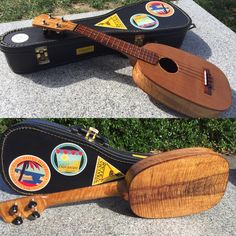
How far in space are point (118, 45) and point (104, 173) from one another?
57 cm

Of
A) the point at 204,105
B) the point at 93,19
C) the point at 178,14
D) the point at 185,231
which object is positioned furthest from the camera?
the point at 178,14

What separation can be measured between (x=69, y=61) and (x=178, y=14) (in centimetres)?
62

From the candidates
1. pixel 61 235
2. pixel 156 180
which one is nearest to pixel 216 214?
pixel 156 180

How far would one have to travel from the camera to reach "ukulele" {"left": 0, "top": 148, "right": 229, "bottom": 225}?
1.10m

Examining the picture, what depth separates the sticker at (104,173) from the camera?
1.22 meters

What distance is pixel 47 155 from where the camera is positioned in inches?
46.6

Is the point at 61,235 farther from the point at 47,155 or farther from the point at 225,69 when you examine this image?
the point at 225,69

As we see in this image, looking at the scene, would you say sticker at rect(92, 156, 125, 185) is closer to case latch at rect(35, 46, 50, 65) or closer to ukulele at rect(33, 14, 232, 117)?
ukulele at rect(33, 14, 232, 117)

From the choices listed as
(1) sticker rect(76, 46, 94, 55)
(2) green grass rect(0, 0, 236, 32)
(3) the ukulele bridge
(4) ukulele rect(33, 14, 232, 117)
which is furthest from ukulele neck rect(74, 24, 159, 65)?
(2) green grass rect(0, 0, 236, 32)

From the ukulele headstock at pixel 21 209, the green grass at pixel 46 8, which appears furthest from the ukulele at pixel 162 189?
the green grass at pixel 46 8

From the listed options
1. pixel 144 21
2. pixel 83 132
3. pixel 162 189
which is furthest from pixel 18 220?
pixel 144 21

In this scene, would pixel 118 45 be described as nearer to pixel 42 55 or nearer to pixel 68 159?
pixel 42 55

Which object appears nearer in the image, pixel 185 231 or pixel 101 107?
pixel 185 231

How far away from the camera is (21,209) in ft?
3.88
